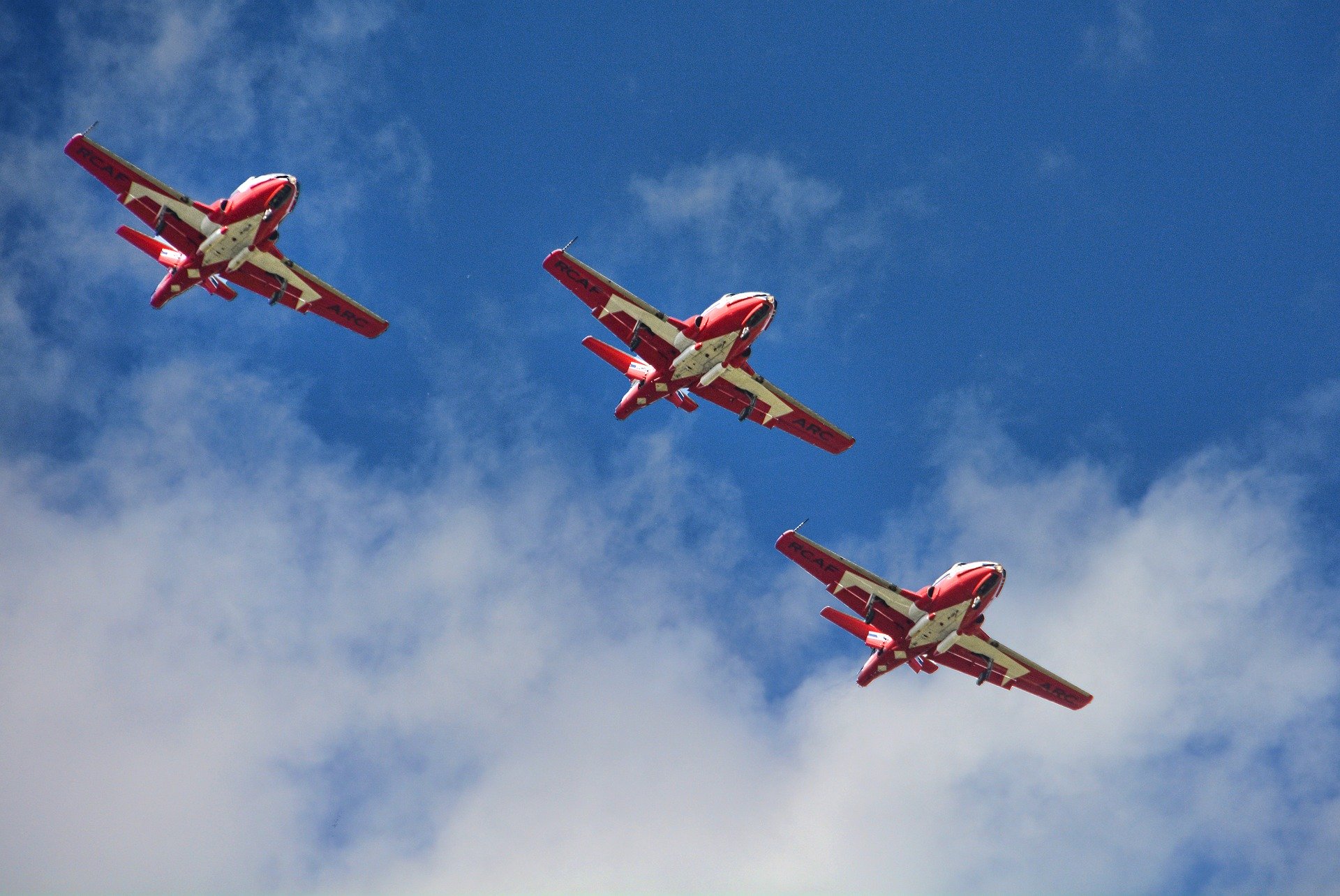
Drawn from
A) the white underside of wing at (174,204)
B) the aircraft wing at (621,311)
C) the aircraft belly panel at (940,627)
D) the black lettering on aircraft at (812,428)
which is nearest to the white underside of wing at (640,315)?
the aircraft wing at (621,311)

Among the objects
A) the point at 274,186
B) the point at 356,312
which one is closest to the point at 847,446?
the point at 356,312

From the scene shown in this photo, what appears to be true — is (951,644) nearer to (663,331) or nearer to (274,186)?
(663,331)

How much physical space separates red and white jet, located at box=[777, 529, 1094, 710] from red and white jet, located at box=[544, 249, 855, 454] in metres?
11.3

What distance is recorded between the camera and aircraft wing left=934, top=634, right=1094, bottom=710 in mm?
112500

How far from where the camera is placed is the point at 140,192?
10275 cm

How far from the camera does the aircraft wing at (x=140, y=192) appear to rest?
335 feet

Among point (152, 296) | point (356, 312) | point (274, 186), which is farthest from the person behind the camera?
point (356, 312)

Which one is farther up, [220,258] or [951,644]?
[220,258]

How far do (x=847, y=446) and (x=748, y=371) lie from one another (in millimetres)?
12250

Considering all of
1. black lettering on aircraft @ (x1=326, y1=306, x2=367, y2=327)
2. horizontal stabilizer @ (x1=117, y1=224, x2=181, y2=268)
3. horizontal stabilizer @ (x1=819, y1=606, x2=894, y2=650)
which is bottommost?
horizontal stabilizer @ (x1=819, y1=606, x2=894, y2=650)

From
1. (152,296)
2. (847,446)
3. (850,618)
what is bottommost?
(850,618)

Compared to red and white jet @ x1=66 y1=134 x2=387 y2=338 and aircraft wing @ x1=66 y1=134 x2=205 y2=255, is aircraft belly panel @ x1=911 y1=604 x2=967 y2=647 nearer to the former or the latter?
red and white jet @ x1=66 y1=134 x2=387 y2=338

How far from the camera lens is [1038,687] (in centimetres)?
11744

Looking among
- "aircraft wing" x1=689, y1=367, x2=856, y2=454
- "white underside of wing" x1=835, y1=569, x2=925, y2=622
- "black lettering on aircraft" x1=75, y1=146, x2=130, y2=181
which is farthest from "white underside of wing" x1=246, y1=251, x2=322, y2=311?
"white underside of wing" x1=835, y1=569, x2=925, y2=622
